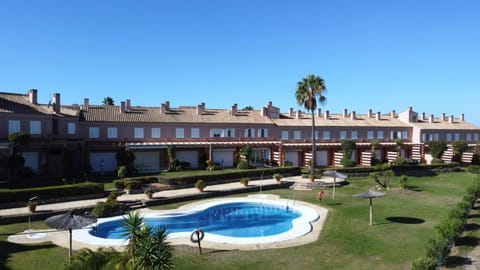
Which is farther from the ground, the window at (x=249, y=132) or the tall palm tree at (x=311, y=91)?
the tall palm tree at (x=311, y=91)

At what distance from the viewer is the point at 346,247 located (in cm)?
1867

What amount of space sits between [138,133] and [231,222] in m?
24.9

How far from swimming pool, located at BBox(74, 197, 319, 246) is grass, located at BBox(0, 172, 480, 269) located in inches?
80.6

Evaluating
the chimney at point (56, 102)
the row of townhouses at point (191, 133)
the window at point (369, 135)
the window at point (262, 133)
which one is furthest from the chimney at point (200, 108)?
the window at point (369, 135)

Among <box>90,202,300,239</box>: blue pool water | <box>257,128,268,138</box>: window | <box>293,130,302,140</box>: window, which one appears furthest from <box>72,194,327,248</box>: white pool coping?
<box>293,130,302,140</box>: window

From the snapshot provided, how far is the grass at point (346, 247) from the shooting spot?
16.2 m

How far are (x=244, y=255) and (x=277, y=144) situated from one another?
1409 inches

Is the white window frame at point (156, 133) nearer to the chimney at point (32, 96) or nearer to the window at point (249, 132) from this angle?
the window at point (249, 132)

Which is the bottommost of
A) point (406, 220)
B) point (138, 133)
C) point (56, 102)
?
point (406, 220)

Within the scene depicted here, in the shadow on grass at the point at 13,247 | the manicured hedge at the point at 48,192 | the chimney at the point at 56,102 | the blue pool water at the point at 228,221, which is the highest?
the chimney at the point at 56,102

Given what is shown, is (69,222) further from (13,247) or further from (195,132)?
(195,132)

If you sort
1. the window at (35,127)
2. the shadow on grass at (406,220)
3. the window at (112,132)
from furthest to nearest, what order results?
the window at (112,132)
the window at (35,127)
the shadow on grass at (406,220)

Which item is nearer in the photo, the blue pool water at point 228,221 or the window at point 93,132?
the blue pool water at point 228,221

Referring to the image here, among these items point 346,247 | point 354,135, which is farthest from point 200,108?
point 346,247
